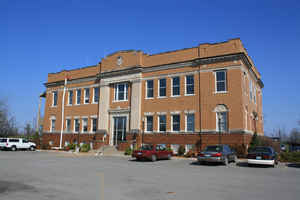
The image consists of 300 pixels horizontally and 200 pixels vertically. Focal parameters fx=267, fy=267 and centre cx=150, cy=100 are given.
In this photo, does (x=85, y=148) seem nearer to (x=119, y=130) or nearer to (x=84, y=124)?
(x=119, y=130)

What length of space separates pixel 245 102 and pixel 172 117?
25.9 ft

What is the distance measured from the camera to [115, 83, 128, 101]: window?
112 ft

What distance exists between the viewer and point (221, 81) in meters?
27.7

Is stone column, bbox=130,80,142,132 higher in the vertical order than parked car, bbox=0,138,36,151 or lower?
Result: higher

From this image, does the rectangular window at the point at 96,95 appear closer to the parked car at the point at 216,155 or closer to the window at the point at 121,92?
the window at the point at 121,92

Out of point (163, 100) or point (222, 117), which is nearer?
point (222, 117)

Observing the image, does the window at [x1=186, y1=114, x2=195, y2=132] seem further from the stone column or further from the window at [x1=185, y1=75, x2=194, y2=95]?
the stone column

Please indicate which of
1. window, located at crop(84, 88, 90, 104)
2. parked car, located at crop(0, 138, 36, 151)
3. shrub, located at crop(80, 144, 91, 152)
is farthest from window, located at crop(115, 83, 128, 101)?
parked car, located at crop(0, 138, 36, 151)

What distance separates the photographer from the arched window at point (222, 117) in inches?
1048

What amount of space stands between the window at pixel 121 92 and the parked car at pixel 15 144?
14139 mm

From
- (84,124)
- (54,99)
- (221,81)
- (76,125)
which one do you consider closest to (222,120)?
(221,81)

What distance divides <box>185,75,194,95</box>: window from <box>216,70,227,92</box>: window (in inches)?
110

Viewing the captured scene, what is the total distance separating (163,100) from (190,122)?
4.17 meters

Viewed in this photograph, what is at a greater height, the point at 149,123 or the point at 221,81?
the point at 221,81
